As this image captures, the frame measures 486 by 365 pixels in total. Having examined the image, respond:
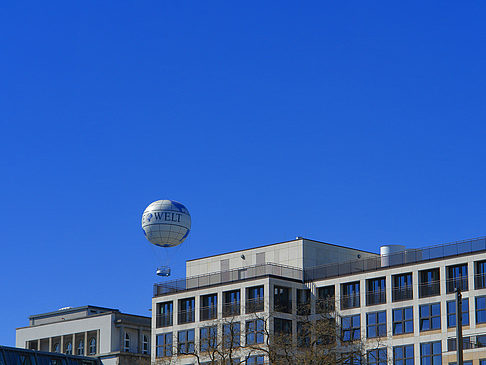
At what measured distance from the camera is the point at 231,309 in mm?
109688

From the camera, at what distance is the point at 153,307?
11700 centimetres

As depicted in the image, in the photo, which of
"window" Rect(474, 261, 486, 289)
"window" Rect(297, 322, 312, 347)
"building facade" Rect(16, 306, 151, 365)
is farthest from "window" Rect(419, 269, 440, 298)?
"building facade" Rect(16, 306, 151, 365)

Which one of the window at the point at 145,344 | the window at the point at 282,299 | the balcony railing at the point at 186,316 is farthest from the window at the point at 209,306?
the window at the point at 145,344

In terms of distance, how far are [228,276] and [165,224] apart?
2024 centimetres

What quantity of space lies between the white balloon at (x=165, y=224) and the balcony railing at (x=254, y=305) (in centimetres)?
2545

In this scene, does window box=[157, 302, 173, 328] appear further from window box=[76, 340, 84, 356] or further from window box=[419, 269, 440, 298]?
window box=[419, 269, 440, 298]

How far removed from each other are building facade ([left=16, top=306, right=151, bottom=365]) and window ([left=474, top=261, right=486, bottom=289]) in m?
38.6

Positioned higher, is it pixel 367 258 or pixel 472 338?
pixel 367 258

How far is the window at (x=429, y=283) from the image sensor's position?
99938mm

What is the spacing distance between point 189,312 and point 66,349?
20.2 metres

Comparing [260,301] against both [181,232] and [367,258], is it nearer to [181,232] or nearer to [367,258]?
[367,258]

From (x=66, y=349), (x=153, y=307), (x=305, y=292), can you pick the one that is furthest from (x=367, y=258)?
(x=66, y=349)

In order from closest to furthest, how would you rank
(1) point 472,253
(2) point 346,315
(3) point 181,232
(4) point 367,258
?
(1) point 472,253 → (2) point 346,315 → (4) point 367,258 → (3) point 181,232

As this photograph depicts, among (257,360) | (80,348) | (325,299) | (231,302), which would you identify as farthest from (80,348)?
(325,299)
